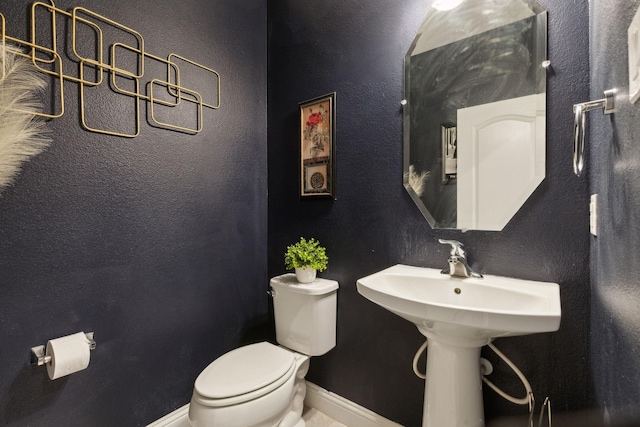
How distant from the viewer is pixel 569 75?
1029 millimetres

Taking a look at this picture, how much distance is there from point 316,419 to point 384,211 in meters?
1.19

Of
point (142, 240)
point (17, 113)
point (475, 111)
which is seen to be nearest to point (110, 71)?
point (17, 113)

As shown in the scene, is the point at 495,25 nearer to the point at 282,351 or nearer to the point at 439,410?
the point at 439,410

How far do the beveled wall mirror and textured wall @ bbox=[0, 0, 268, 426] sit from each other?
1012mm

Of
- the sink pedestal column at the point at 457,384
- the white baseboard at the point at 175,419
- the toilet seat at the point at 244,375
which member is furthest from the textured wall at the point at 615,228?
the white baseboard at the point at 175,419

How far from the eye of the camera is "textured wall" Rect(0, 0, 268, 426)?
3.52 feet

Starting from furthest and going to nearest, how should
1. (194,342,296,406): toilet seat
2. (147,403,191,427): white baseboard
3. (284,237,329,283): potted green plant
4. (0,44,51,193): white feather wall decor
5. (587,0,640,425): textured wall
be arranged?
(284,237,329,283): potted green plant
(147,403,191,427): white baseboard
(194,342,296,406): toilet seat
(0,44,51,193): white feather wall decor
(587,0,640,425): textured wall

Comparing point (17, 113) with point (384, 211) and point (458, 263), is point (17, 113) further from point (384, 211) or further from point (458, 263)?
point (458, 263)

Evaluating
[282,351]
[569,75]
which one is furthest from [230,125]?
[569,75]

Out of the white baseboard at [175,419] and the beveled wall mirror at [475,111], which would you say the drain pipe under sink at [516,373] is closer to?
the beveled wall mirror at [475,111]

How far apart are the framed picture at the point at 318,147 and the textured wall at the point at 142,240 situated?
1.11 feet

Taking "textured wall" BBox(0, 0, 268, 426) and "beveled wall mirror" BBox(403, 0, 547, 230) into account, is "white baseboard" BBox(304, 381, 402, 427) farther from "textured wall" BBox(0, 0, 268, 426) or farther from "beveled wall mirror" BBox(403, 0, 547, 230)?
"beveled wall mirror" BBox(403, 0, 547, 230)

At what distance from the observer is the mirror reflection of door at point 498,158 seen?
1.10 m

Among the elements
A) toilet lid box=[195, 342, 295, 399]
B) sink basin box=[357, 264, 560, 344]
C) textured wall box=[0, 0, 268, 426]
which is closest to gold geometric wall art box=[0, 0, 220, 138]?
textured wall box=[0, 0, 268, 426]
